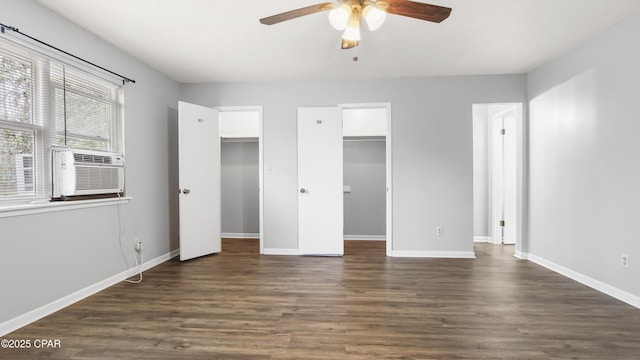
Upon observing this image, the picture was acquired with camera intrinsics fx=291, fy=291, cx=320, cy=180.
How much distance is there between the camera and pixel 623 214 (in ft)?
8.41

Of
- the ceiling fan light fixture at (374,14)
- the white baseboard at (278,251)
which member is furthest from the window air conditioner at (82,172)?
the ceiling fan light fixture at (374,14)

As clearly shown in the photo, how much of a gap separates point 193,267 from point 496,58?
437 cm

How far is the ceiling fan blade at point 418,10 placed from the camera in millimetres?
1736

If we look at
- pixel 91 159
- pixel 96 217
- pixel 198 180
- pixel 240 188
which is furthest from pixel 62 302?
pixel 240 188

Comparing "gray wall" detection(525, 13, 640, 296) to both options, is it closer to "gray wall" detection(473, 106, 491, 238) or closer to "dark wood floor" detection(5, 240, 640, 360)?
"dark wood floor" detection(5, 240, 640, 360)

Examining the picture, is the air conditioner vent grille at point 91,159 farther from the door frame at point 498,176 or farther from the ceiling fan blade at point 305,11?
the door frame at point 498,176

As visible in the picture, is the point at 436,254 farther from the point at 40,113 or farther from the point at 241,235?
the point at 40,113

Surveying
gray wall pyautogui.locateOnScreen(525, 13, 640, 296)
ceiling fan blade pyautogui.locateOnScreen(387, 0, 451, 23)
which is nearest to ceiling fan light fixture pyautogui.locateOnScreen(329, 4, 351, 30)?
ceiling fan blade pyautogui.locateOnScreen(387, 0, 451, 23)

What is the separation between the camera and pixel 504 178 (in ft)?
15.3

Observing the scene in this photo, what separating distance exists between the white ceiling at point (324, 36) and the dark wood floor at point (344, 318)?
96.2 inches

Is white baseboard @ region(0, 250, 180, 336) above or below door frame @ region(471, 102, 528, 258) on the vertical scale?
below

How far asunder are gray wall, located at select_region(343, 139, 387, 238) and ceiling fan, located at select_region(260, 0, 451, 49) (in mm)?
3229

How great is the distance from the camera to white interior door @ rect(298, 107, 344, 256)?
4.12 m

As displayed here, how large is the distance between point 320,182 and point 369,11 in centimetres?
257
